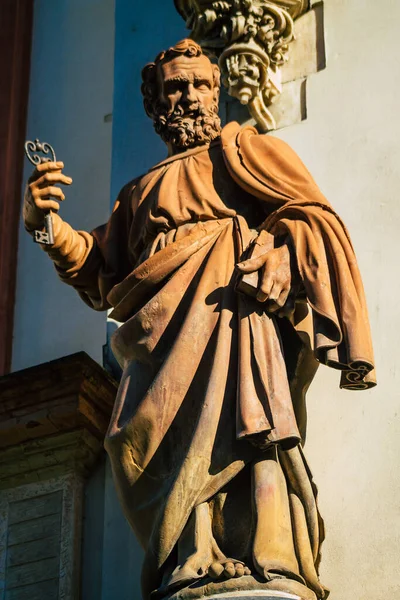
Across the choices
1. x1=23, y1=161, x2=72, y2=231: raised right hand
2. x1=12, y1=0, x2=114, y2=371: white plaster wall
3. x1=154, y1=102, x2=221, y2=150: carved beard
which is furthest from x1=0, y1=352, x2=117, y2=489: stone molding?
x1=154, y1=102, x2=221, y2=150: carved beard

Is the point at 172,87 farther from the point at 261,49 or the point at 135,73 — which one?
the point at 135,73

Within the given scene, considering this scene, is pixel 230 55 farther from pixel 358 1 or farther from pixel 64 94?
pixel 64 94

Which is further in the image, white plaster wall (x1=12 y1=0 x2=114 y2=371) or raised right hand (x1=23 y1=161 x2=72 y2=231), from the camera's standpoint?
white plaster wall (x1=12 y1=0 x2=114 y2=371)

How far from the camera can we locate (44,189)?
4.79 metres

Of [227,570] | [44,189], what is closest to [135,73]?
[44,189]

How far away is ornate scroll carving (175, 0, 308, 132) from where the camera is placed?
18.2 ft

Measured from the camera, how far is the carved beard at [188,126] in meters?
→ 4.96

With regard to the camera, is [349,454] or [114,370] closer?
[349,454]

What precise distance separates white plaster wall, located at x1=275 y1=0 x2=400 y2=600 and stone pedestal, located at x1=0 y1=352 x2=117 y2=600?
0.64m

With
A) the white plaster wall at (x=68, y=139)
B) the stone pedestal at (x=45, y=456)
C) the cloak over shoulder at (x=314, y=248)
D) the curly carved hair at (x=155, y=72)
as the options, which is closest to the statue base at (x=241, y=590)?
the cloak over shoulder at (x=314, y=248)

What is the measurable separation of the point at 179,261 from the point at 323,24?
1394 millimetres

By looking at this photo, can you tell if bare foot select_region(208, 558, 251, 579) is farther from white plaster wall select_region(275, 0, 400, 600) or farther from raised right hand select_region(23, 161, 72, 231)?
raised right hand select_region(23, 161, 72, 231)

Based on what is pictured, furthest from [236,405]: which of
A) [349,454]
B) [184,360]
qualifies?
[349,454]

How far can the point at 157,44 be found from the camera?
604 centimetres
